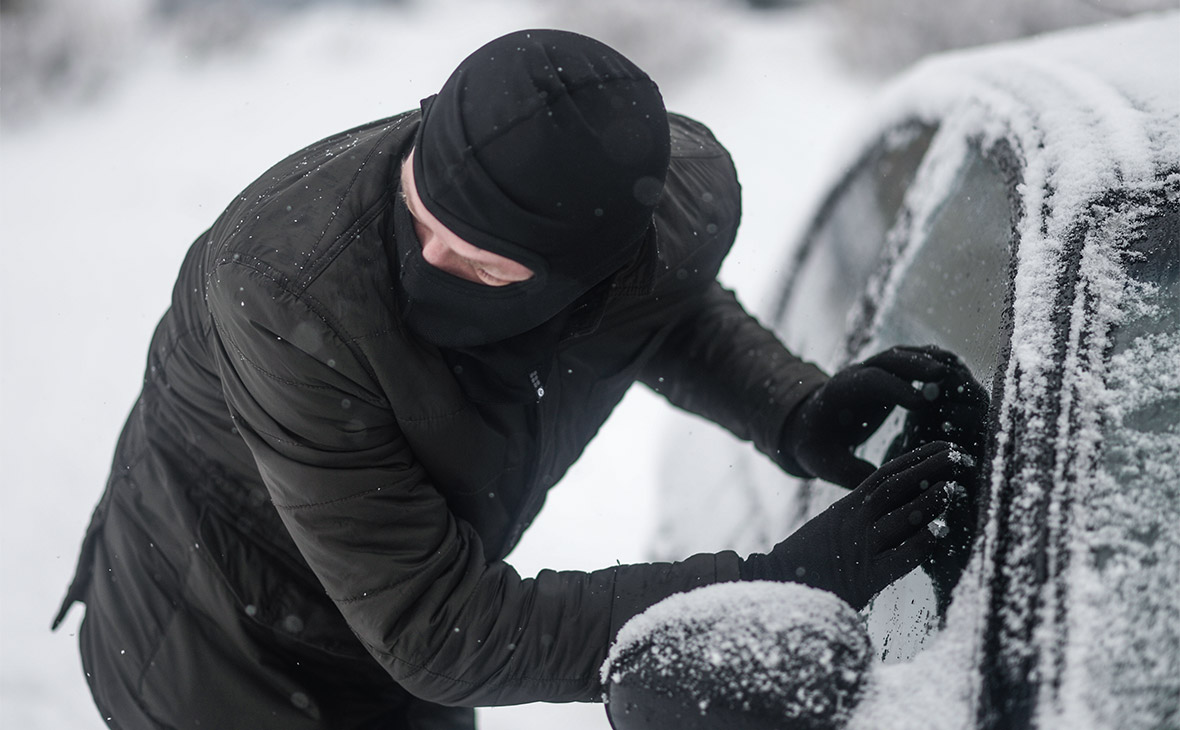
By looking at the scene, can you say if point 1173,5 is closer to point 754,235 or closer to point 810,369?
point 754,235

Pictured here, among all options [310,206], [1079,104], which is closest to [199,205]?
[310,206]

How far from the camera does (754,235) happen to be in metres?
5.51

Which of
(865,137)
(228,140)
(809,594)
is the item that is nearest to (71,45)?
(228,140)

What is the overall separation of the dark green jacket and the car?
0.89 ft

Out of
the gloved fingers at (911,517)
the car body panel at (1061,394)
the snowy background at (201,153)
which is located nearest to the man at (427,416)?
the gloved fingers at (911,517)

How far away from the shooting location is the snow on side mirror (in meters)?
1.01

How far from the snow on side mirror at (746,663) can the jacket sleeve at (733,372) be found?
2.15ft

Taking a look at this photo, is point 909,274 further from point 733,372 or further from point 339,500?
point 339,500

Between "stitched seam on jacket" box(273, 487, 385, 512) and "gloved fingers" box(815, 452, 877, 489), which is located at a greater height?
"gloved fingers" box(815, 452, 877, 489)

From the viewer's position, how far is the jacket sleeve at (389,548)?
1155mm

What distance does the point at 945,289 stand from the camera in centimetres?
163


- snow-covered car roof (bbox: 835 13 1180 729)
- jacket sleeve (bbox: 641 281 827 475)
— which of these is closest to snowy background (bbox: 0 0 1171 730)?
jacket sleeve (bbox: 641 281 827 475)

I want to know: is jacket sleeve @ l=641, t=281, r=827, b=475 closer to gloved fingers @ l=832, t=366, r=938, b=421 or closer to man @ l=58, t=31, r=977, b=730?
man @ l=58, t=31, r=977, b=730

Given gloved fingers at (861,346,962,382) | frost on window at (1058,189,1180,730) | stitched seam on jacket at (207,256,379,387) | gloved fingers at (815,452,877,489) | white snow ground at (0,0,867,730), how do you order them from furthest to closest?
white snow ground at (0,0,867,730) < gloved fingers at (815,452,877,489) < gloved fingers at (861,346,962,382) < stitched seam on jacket at (207,256,379,387) < frost on window at (1058,189,1180,730)
